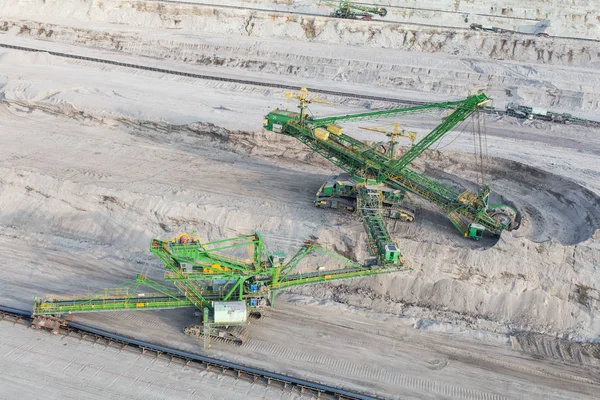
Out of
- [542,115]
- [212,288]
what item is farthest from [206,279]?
[542,115]

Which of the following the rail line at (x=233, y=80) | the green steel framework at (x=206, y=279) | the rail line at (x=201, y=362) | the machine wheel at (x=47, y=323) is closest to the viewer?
the rail line at (x=201, y=362)

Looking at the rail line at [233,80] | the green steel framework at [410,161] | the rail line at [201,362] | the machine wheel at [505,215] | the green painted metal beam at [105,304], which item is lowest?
the rail line at [201,362]

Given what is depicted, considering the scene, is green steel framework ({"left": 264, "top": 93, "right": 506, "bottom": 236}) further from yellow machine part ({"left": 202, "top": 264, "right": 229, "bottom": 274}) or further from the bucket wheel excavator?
yellow machine part ({"left": 202, "top": 264, "right": 229, "bottom": 274})

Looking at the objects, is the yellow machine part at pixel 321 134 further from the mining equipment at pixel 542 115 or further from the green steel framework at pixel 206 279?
the mining equipment at pixel 542 115

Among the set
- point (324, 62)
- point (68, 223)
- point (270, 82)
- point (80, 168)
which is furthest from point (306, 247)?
point (324, 62)

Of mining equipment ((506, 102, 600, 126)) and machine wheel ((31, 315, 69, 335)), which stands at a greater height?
mining equipment ((506, 102, 600, 126))

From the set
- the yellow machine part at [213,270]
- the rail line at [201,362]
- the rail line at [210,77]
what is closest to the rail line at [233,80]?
the rail line at [210,77]

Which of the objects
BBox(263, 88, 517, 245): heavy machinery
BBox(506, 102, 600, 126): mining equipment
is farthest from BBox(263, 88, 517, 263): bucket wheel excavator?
BBox(506, 102, 600, 126): mining equipment
